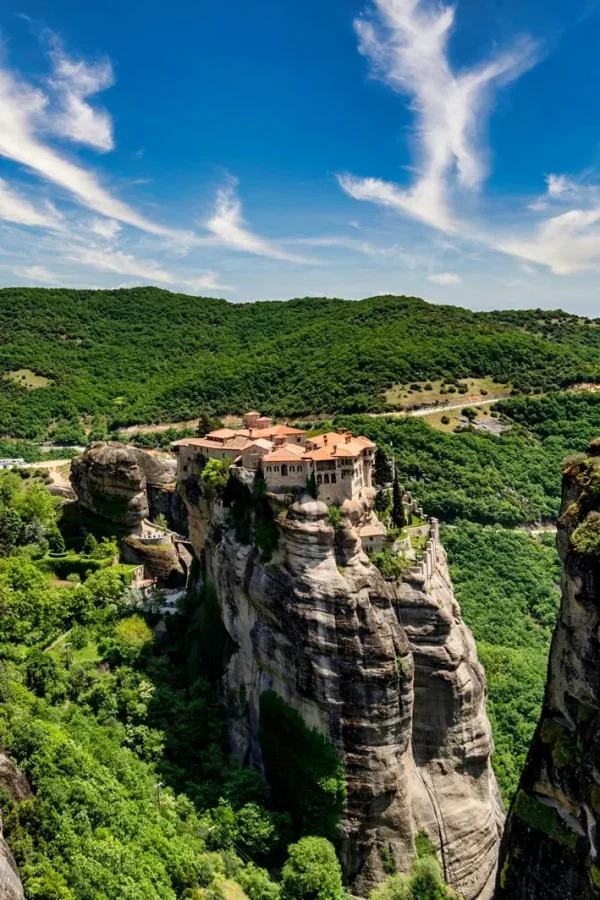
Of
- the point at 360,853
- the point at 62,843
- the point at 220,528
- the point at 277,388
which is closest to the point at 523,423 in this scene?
the point at 277,388

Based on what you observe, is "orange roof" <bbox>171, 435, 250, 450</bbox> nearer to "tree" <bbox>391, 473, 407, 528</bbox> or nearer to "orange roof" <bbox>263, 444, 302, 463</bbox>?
"orange roof" <bbox>263, 444, 302, 463</bbox>

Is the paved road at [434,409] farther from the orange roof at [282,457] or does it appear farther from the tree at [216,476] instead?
the orange roof at [282,457]

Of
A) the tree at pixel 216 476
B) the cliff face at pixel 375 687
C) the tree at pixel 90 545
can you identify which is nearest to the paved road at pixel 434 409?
the tree at pixel 90 545

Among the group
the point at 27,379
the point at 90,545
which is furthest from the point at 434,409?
the point at 27,379

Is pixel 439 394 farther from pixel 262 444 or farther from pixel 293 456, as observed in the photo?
pixel 293 456

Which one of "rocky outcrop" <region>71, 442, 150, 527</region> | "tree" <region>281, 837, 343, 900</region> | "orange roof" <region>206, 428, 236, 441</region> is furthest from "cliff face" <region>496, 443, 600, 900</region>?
"rocky outcrop" <region>71, 442, 150, 527</region>
